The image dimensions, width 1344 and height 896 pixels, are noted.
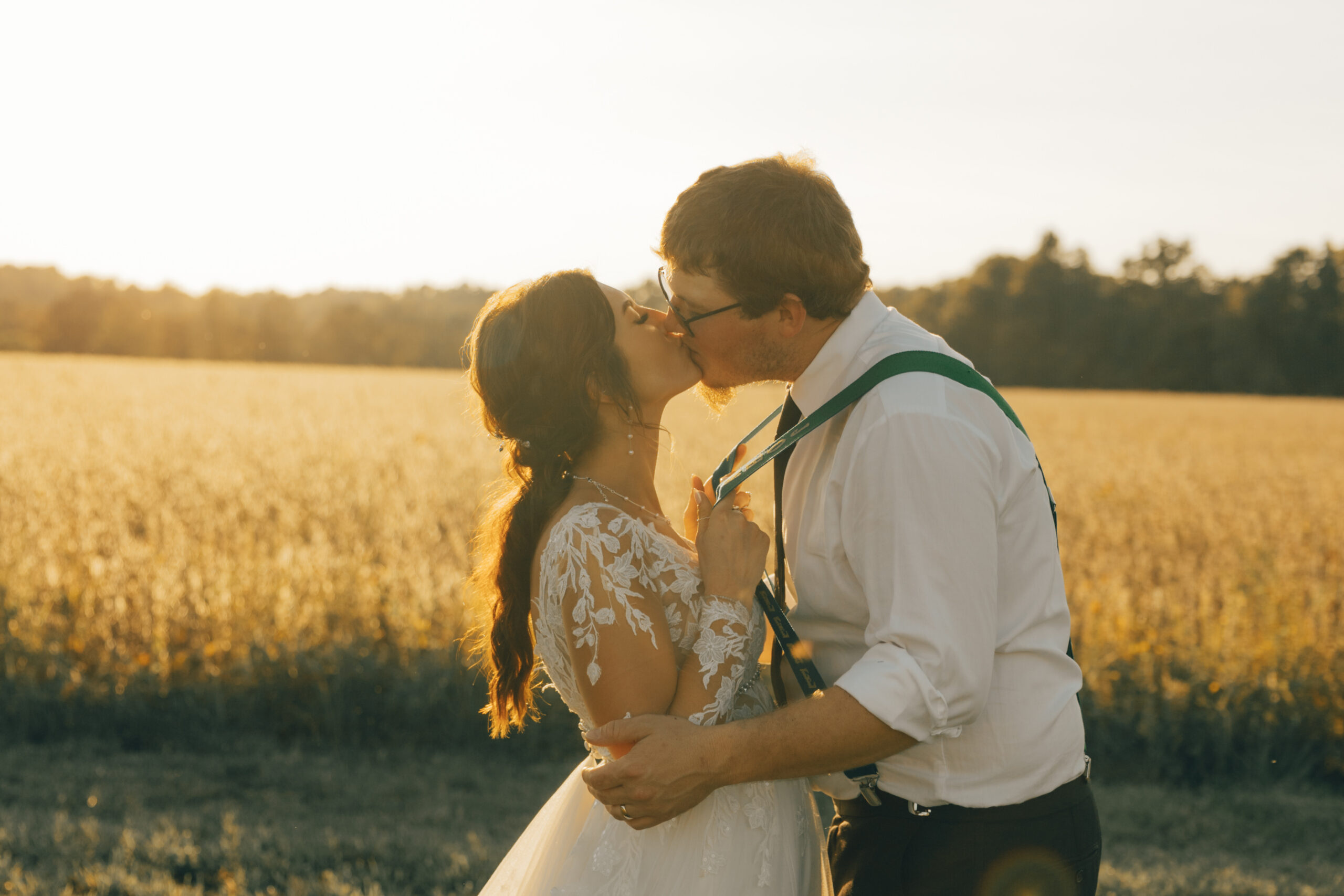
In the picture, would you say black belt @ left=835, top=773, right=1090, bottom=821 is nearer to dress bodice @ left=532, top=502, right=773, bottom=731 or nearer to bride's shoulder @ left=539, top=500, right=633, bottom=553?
dress bodice @ left=532, top=502, right=773, bottom=731

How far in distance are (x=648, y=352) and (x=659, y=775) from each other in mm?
1114

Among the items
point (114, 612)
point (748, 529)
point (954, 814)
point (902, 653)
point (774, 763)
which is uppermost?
point (748, 529)

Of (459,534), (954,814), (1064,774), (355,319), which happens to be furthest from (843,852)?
(355,319)

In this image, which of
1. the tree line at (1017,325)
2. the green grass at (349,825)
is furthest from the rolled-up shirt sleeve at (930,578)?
the tree line at (1017,325)

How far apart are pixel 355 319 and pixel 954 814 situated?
210 feet

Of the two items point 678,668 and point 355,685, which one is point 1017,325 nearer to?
point 355,685

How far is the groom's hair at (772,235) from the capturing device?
2.34 meters

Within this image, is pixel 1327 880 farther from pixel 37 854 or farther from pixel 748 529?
pixel 37 854

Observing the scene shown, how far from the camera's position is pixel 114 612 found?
7.18 m

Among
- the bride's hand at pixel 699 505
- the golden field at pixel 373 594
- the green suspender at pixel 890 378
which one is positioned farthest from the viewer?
the golden field at pixel 373 594

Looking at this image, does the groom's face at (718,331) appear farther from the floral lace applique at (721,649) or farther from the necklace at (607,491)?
the floral lace applique at (721,649)

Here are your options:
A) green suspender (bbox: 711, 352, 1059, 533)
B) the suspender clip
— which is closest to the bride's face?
green suspender (bbox: 711, 352, 1059, 533)

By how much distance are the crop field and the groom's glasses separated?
45 cm

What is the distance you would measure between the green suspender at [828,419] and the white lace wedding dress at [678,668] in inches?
3.2
